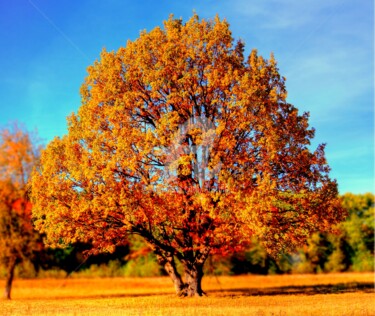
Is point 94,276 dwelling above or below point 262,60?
below

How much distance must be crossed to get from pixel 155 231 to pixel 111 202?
5.59 m

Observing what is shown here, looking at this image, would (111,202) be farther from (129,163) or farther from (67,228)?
(67,228)

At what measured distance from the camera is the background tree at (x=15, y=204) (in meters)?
41.3

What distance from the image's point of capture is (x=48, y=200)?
32906 millimetres

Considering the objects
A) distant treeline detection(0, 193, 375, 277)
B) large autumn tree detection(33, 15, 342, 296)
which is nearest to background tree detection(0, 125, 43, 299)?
large autumn tree detection(33, 15, 342, 296)

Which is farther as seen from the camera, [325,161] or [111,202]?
[325,161]

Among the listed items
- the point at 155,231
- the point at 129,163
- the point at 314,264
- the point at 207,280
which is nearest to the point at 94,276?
the point at 207,280

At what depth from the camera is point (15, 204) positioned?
139ft

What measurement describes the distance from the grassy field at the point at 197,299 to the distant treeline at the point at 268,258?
5134mm

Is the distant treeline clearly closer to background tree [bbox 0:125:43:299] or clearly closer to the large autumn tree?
background tree [bbox 0:125:43:299]

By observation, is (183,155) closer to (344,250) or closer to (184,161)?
(184,161)

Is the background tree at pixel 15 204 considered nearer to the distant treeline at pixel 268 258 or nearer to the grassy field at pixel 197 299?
the grassy field at pixel 197 299

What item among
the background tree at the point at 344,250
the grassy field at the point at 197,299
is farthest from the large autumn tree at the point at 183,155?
the background tree at the point at 344,250

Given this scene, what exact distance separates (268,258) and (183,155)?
5466cm
